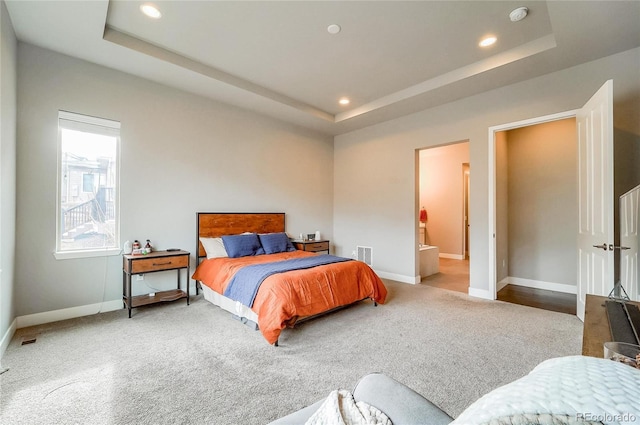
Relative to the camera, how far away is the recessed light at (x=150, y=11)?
8.41 feet

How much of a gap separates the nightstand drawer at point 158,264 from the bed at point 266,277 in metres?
0.34

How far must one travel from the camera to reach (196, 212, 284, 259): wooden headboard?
4.22 m

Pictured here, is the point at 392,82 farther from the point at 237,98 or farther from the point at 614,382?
the point at 614,382

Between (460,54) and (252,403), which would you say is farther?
(460,54)

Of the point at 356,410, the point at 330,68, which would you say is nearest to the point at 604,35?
the point at 330,68

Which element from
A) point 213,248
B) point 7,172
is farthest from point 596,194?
point 7,172

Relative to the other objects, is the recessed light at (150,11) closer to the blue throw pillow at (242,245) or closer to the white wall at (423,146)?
the blue throw pillow at (242,245)

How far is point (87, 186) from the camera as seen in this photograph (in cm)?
334

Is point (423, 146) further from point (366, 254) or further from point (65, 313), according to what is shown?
point (65, 313)

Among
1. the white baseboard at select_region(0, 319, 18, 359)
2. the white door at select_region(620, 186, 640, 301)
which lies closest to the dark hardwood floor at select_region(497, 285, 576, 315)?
the white door at select_region(620, 186, 640, 301)

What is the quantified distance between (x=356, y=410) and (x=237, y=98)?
4373 mm

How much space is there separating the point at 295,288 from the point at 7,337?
8.55ft

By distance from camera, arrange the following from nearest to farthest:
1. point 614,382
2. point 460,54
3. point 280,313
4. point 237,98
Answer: point 614,382 < point 280,313 < point 460,54 < point 237,98

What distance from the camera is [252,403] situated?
1.79 m
